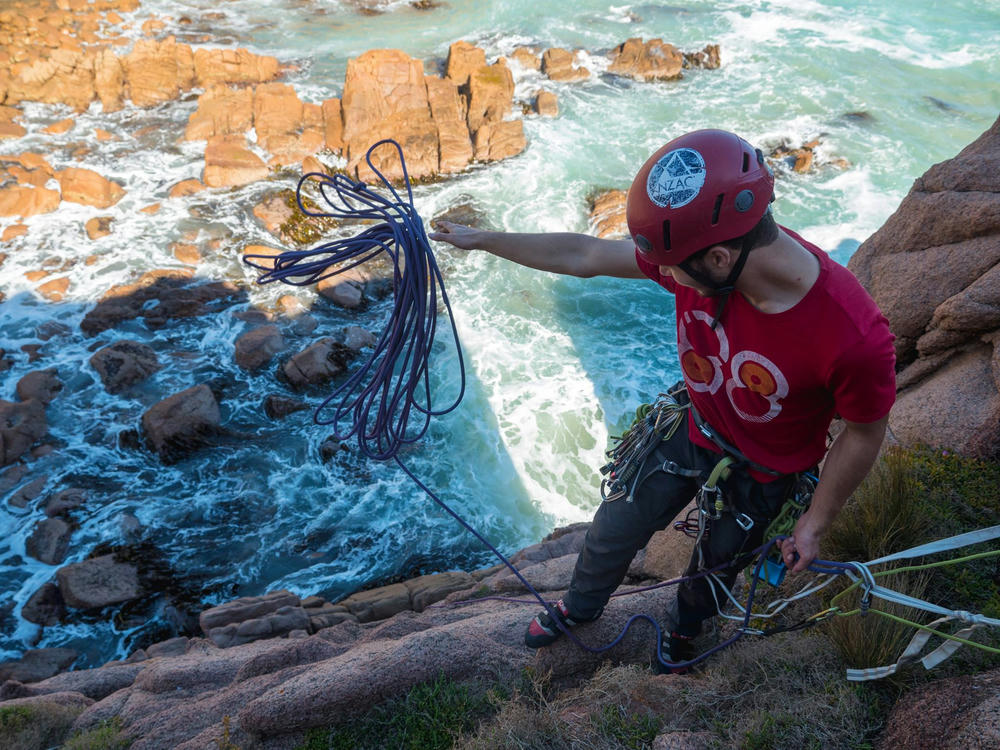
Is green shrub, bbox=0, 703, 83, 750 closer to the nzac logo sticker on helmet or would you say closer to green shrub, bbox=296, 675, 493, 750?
green shrub, bbox=296, 675, 493, 750

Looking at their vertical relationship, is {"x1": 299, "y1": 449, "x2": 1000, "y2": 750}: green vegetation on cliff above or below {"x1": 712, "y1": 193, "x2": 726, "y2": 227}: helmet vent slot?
below

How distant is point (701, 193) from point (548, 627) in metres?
2.11

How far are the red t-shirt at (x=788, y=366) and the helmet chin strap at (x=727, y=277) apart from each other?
0.17 feet

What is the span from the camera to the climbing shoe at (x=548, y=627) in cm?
299

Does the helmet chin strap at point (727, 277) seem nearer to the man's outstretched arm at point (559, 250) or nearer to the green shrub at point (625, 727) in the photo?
the man's outstretched arm at point (559, 250)

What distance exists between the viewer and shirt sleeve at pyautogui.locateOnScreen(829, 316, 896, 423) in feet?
5.78

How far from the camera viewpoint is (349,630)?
4.09 metres

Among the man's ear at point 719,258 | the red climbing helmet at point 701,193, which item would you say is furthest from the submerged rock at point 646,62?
the man's ear at point 719,258

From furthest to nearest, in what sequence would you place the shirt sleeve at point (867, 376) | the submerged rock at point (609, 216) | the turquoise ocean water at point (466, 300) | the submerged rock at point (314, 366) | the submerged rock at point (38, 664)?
the submerged rock at point (609, 216)
the submerged rock at point (314, 366)
the turquoise ocean water at point (466, 300)
the submerged rock at point (38, 664)
the shirt sleeve at point (867, 376)

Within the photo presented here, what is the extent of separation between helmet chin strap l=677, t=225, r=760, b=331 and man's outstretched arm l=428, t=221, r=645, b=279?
473mm

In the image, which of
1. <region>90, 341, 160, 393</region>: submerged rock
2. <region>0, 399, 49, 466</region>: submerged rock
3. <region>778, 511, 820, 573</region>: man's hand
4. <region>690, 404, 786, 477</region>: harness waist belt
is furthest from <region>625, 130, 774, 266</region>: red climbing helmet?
<region>90, 341, 160, 393</region>: submerged rock

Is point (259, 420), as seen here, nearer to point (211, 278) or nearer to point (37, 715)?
point (211, 278)

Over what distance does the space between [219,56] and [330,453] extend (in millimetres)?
12713

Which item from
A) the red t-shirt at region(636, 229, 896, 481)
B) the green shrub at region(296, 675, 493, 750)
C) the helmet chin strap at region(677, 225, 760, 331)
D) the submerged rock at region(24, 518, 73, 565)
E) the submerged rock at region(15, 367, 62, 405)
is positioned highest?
→ the helmet chin strap at region(677, 225, 760, 331)
